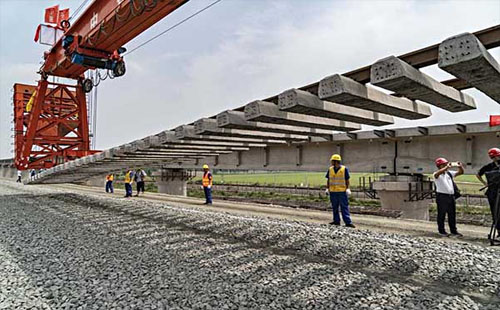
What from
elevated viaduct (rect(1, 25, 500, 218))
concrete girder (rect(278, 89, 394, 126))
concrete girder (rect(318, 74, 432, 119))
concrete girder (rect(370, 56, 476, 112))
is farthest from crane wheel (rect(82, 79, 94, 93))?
concrete girder (rect(370, 56, 476, 112))

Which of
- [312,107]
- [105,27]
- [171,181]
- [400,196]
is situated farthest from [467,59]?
[171,181]

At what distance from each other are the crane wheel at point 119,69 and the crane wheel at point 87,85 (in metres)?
3.56

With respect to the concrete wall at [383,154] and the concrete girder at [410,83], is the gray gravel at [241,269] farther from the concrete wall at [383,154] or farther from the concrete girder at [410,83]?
the concrete wall at [383,154]

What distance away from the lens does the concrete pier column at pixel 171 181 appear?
99.9 feet

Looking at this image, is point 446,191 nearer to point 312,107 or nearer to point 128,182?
point 312,107

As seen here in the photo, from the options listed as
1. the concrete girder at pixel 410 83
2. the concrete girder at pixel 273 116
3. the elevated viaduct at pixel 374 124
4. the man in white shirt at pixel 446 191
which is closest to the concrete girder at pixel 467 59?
the elevated viaduct at pixel 374 124

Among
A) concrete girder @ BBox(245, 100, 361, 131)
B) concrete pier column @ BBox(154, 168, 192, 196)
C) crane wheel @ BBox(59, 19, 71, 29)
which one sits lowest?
concrete pier column @ BBox(154, 168, 192, 196)

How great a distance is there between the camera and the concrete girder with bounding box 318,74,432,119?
5046 mm

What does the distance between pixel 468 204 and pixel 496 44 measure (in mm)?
23152

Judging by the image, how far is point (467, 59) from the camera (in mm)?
3664

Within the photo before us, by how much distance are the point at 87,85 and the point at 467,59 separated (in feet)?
56.7

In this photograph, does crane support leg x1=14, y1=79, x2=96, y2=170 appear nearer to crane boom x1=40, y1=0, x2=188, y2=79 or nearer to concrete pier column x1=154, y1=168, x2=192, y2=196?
crane boom x1=40, y1=0, x2=188, y2=79

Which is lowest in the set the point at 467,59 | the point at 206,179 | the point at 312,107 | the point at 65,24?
the point at 206,179

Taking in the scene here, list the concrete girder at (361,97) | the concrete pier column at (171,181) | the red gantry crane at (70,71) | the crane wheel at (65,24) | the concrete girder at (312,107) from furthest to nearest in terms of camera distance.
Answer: the concrete pier column at (171,181), the crane wheel at (65,24), the red gantry crane at (70,71), the concrete girder at (312,107), the concrete girder at (361,97)
